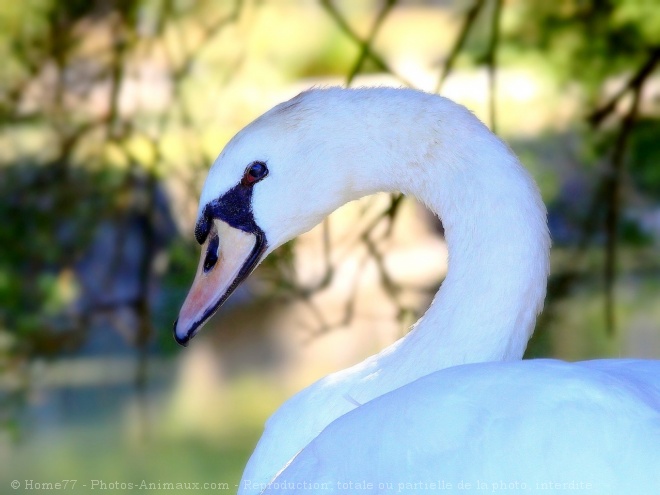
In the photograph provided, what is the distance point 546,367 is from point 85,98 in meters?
2.37

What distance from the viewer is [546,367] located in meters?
0.95

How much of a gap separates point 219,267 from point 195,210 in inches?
53.5

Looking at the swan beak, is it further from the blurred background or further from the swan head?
the blurred background

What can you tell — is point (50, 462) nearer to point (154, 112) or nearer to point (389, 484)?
point (154, 112)

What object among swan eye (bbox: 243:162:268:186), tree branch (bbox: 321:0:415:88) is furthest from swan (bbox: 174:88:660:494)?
tree branch (bbox: 321:0:415:88)

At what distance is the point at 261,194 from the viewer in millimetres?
1171

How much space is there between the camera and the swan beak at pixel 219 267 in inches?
46.6

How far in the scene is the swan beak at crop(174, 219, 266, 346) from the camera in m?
1.18

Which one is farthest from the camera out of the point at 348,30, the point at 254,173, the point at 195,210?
the point at 195,210

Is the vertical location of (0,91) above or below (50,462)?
above

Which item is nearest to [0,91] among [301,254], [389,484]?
[301,254]

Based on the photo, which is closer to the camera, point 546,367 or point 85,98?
point 546,367

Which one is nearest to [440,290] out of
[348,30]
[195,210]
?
[348,30]

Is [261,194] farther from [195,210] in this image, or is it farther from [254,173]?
[195,210]
